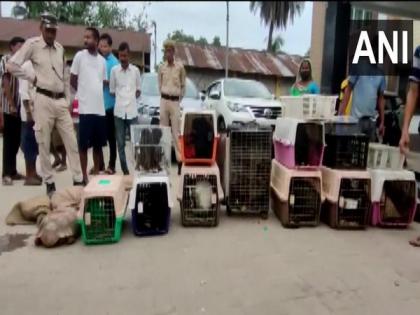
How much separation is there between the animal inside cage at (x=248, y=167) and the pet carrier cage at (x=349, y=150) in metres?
0.65

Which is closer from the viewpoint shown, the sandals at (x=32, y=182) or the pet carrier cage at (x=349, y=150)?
the pet carrier cage at (x=349, y=150)

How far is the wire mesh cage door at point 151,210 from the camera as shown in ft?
13.4

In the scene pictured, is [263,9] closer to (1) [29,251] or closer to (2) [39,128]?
(1) [29,251]

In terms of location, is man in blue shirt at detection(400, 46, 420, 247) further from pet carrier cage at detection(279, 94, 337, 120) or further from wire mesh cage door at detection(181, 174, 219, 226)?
wire mesh cage door at detection(181, 174, 219, 226)

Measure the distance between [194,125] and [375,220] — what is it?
2039mm

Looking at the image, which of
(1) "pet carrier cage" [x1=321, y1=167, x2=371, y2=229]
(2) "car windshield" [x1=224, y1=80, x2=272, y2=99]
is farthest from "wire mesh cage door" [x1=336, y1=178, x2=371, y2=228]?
(2) "car windshield" [x1=224, y1=80, x2=272, y2=99]

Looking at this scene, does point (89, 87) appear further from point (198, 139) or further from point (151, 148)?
point (198, 139)

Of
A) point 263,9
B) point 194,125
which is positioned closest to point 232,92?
point 194,125

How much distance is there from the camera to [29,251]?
3.69 metres

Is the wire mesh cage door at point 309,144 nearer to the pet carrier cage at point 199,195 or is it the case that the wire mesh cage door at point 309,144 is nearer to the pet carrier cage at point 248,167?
the pet carrier cage at point 248,167

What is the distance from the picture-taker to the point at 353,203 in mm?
4352

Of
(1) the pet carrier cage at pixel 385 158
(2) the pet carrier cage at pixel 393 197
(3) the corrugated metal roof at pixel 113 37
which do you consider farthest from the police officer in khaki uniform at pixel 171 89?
(3) the corrugated metal roof at pixel 113 37

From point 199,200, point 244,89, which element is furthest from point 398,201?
point 244,89

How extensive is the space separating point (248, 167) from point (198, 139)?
22.7 inches
